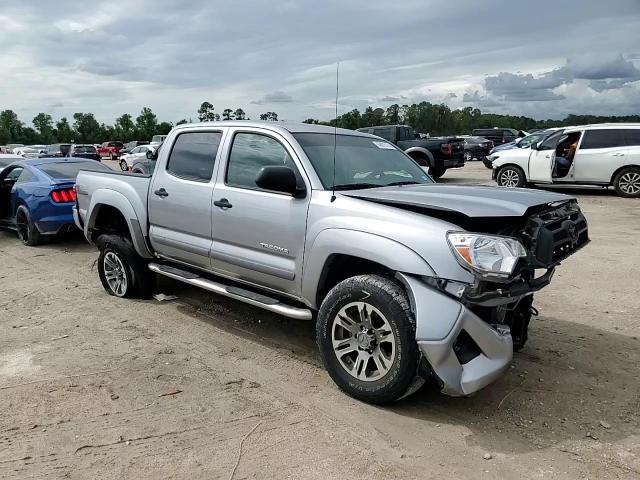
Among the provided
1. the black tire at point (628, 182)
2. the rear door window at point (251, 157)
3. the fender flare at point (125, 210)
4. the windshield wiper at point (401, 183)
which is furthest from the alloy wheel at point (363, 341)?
the black tire at point (628, 182)

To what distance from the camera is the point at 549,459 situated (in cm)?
300

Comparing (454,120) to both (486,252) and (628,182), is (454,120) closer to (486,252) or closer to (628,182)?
(628,182)

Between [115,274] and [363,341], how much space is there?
3645 mm

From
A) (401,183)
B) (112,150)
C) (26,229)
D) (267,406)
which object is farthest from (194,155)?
(112,150)

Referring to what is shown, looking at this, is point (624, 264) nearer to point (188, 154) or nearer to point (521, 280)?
point (521, 280)

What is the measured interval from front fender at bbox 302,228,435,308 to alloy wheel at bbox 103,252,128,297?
2824 millimetres

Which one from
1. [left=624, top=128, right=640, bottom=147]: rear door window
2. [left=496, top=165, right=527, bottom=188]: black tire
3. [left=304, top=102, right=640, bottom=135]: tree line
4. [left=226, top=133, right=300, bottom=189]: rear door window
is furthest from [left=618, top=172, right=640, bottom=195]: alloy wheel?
[left=304, top=102, right=640, bottom=135]: tree line

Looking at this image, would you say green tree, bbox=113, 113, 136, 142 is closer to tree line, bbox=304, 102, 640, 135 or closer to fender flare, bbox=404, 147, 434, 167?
tree line, bbox=304, 102, 640, 135

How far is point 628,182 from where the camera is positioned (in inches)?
535

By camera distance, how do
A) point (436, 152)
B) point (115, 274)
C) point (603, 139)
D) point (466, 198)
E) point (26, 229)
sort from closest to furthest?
point (466, 198), point (115, 274), point (26, 229), point (603, 139), point (436, 152)

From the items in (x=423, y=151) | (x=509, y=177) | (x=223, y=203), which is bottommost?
(x=509, y=177)

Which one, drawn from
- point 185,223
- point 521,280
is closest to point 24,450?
point 185,223

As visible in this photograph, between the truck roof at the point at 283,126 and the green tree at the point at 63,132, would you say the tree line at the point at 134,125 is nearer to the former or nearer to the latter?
the green tree at the point at 63,132

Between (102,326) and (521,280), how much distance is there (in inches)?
152
